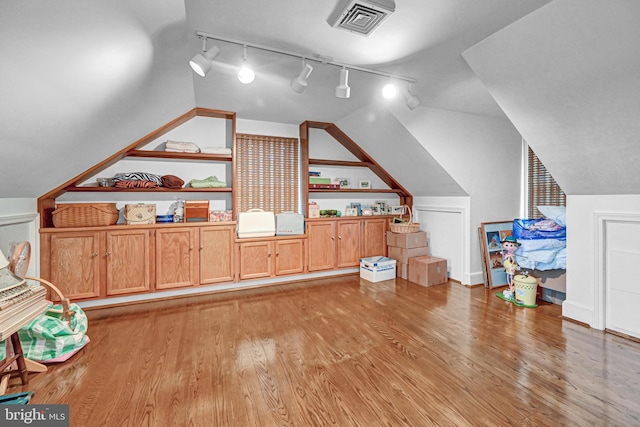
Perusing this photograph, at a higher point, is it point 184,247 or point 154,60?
point 154,60

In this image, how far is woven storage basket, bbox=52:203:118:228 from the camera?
302cm

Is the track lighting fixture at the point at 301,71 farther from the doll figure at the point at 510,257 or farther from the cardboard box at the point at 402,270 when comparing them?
the cardboard box at the point at 402,270

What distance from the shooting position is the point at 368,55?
2293 mm

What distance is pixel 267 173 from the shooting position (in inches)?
166

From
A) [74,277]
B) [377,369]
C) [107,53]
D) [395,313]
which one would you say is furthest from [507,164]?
[74,277]

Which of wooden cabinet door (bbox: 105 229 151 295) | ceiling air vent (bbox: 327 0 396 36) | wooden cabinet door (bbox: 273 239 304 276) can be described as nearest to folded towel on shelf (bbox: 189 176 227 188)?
wooden cabinet door (bbox: 105 229 151 295)

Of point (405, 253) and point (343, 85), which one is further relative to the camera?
point (405, 253)

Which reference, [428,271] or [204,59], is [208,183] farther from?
[428,271]

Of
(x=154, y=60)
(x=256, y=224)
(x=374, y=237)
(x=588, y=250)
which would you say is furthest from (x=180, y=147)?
(x=588, y=250)

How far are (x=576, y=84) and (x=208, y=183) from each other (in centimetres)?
360

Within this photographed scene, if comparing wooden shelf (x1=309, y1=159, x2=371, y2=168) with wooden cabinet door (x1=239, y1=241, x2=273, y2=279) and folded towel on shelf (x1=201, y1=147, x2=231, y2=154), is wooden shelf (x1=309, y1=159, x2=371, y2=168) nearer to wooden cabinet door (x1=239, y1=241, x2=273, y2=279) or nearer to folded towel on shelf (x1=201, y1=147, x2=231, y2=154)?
folded towel on shelf (x1=201, y1=147, x2=231, y2=154)

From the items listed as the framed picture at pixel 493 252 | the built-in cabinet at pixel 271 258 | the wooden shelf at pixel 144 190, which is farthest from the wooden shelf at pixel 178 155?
the framed picture at pixel 493 252

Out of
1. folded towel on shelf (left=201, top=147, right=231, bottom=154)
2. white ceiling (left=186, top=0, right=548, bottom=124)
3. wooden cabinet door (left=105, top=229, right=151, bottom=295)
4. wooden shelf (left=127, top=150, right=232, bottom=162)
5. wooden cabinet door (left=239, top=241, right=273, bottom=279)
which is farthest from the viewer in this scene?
wooden cabinet door (left=239, top=241, right=273, bottom=279)

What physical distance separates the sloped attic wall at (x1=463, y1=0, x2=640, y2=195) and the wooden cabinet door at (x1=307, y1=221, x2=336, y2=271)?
259 cm
